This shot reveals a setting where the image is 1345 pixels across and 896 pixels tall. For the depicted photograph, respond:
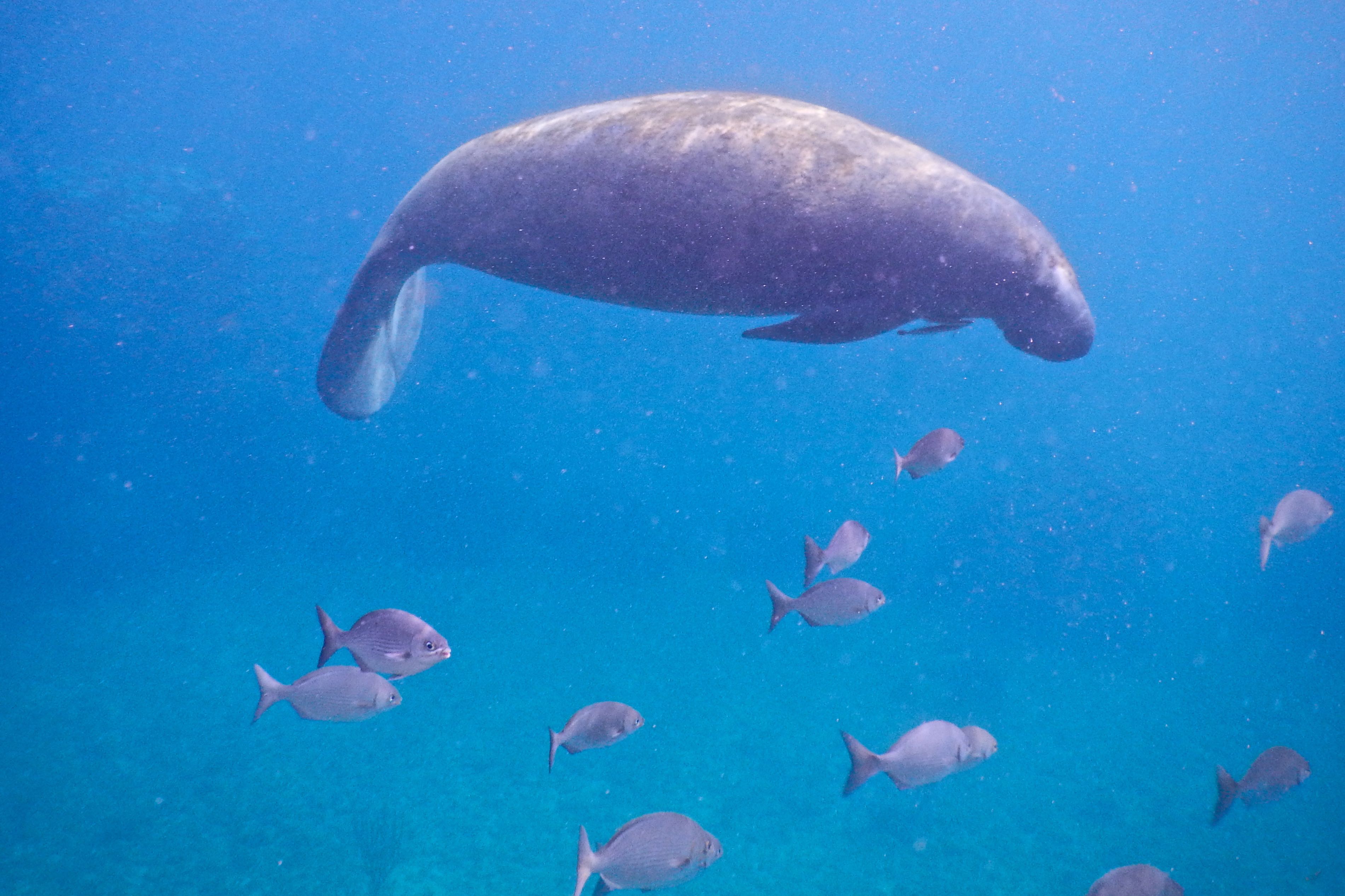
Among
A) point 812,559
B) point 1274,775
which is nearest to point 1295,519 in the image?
point 1274,775

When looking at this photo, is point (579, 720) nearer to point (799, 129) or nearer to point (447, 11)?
point (799, 129)

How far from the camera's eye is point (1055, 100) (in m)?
50.8

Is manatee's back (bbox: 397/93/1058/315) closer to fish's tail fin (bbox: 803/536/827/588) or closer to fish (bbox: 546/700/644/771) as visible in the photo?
fish's tail fin (bbox: 803/536/827/588)

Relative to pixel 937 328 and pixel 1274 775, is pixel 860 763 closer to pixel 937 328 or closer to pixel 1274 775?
pixel 937 328

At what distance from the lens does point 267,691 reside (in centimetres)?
418

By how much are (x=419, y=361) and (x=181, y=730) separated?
12.2m

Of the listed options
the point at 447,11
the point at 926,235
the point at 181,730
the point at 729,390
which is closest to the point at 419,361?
the point at 181,730

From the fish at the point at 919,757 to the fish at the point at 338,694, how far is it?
289cm

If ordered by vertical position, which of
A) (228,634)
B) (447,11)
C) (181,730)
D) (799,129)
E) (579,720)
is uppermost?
(447,11)

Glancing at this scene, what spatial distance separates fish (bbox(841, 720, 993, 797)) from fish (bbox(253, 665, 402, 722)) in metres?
2.89

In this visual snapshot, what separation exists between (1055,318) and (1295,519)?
17.4ft

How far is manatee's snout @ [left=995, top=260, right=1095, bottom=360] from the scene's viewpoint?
2.63 meters

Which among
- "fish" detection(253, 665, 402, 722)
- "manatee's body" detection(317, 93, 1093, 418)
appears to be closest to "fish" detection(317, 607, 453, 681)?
"fish" detection(253, 665, 402, 722)

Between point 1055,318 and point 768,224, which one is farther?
point 1055,318
